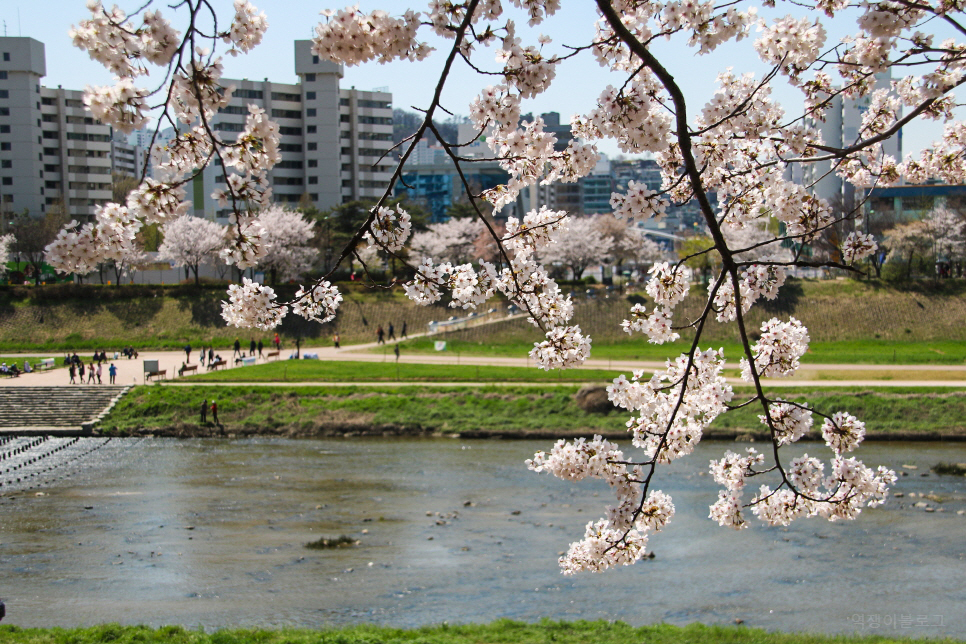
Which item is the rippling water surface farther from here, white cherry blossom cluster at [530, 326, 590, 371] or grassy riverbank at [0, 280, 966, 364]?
grassy riverbank at [0, 280, 966, 364]

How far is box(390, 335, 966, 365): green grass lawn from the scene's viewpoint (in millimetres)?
35625

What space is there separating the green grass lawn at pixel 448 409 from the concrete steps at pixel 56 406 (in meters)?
0.72

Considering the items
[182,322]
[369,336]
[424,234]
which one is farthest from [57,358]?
[424,234]

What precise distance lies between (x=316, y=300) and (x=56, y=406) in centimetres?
2949

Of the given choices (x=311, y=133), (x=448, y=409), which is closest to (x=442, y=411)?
(x=448, y=409)

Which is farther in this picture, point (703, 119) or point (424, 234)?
point (424, 234)

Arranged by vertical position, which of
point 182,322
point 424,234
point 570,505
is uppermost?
point 424,234

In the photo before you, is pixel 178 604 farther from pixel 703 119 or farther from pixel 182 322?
pixel 182 322

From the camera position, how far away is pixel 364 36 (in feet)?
12.0

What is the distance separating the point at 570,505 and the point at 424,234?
129ft

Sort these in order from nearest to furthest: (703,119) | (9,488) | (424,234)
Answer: (703,119) < (9,488) < (424,234)

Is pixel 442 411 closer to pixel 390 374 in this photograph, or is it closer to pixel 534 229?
pixel 390 374

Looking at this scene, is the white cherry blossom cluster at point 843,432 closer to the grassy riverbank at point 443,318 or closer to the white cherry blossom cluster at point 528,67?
the white cherry blossom cluster at point 528,67

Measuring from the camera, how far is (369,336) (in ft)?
145
